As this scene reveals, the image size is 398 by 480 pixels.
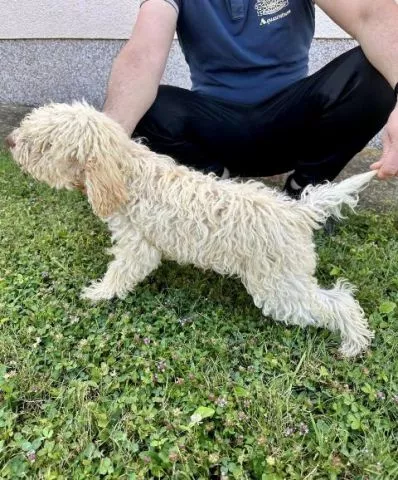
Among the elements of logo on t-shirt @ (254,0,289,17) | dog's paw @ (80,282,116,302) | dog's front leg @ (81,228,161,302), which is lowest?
dog's paw @ (80,282,116,302)

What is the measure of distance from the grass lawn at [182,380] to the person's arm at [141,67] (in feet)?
3.30

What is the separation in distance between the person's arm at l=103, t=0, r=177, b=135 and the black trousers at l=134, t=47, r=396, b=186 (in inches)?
12.0

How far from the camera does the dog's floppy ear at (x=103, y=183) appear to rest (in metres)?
2.23

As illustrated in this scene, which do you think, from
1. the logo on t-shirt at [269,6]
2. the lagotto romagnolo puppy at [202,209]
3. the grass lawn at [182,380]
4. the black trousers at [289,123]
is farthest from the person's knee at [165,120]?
the grass lawn at [182,380]

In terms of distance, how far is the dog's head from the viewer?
2.25m

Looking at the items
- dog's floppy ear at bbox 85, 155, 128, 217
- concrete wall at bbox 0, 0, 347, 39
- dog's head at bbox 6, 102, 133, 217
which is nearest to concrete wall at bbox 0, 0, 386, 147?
concrete wall at bbox 0, 0, 347, 39

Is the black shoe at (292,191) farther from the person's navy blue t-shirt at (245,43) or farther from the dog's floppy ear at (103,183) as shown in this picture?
the dog's floppy ear at (103,183)

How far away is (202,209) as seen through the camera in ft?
7.60

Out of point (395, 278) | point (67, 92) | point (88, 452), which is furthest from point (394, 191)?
point (67, 92)

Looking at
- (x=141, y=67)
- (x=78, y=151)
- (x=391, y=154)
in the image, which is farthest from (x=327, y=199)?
(x=141, y=67)

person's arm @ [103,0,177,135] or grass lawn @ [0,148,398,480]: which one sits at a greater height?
person's arm @ [103,0,177,135]

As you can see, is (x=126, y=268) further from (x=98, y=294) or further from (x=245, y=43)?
(x=245, y=43)

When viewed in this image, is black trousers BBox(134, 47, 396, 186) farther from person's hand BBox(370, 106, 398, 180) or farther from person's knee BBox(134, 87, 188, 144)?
person's hand BBox(370, 106, 398, 180)

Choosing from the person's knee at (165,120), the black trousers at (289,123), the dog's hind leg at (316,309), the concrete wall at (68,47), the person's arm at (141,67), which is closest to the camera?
the dog's hind leg at (316,309)
